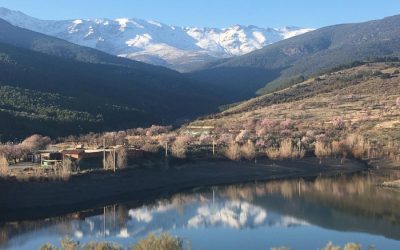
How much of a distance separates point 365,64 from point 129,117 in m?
78.6

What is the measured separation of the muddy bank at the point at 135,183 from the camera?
5303 cm

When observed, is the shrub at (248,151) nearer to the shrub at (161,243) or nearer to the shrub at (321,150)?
the shrub at (321,150)

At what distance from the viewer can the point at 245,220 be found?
161 ft

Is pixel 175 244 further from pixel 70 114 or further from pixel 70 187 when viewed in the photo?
pixel 70 114

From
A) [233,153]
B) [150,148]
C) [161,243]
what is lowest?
[161,243]

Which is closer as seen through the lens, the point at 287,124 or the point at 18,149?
the point at 18,149

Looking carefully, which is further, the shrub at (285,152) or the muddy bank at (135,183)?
the shrub at (285,152)

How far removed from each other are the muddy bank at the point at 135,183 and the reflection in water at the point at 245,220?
128 inches

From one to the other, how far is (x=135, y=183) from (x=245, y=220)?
1939cm

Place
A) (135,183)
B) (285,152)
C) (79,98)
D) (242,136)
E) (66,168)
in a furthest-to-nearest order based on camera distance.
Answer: (79,98) → (242,136) → (285,152) → (135,183) → (66,168)

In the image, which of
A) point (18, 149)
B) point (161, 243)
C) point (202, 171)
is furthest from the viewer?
point (202, 171)

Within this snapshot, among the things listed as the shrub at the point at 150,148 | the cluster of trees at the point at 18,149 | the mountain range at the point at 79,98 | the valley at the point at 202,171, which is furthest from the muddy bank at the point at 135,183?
the mountain range at the point at 79,98

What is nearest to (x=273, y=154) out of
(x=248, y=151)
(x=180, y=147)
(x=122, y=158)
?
(x=248, y=151)

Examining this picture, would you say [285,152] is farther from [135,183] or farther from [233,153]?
[135,183]
